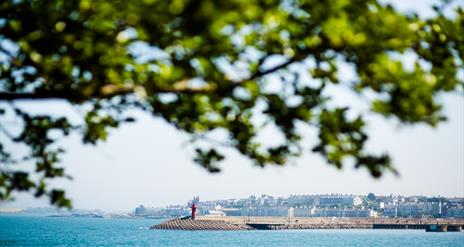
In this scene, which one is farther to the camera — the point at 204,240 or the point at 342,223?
the point at 342,223

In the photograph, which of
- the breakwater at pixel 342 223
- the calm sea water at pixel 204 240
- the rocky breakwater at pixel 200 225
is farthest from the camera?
the breakwater at pixel 342 223

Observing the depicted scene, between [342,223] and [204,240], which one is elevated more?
[342,223]

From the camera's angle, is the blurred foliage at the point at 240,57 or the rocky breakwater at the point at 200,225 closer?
the blurred foliage at the point at 240,57

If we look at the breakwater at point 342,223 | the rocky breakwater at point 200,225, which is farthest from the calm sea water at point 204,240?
the breakwater at point 342,223

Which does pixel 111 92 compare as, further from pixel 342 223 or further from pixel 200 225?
pixel 342 223

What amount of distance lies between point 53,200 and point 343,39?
377 cm

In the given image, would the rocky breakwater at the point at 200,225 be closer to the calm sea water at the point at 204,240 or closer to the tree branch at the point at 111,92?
the calm sea water at the point at 204,240

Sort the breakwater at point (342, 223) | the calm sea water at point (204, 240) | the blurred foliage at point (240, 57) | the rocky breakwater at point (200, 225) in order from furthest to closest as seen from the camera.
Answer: the breakwater at point (342, 223), the rocky breakwater at point (200, 225), the calm sea water at point (204, 240), the blurred foliage at point (240, 57)

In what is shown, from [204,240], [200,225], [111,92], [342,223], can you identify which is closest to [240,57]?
[111,92]

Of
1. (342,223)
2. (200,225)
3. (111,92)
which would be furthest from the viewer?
(342,223)

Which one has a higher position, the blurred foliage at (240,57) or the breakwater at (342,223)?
the blurred foliage at (240,57)

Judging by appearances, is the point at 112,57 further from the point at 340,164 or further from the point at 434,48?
the point at 434,48

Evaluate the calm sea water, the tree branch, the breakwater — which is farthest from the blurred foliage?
the breakwater

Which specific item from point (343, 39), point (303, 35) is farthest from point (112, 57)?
point (343, 39)
